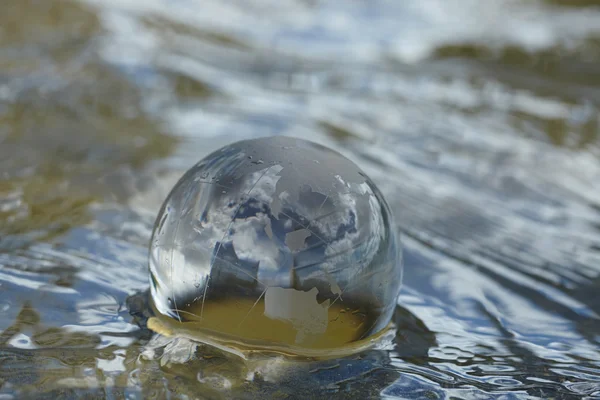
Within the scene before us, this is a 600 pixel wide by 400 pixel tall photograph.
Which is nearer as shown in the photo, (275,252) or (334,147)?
(275,252)

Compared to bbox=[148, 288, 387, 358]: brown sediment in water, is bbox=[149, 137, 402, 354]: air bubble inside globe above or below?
above

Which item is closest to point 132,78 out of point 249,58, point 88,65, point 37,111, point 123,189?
point 88,65

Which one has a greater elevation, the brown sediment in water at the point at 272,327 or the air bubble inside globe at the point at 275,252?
the air bubble inside globe at the point at 275,252

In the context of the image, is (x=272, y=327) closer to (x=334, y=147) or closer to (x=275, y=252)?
(x=275, y=252)

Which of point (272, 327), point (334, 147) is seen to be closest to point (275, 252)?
point (272, 327)
